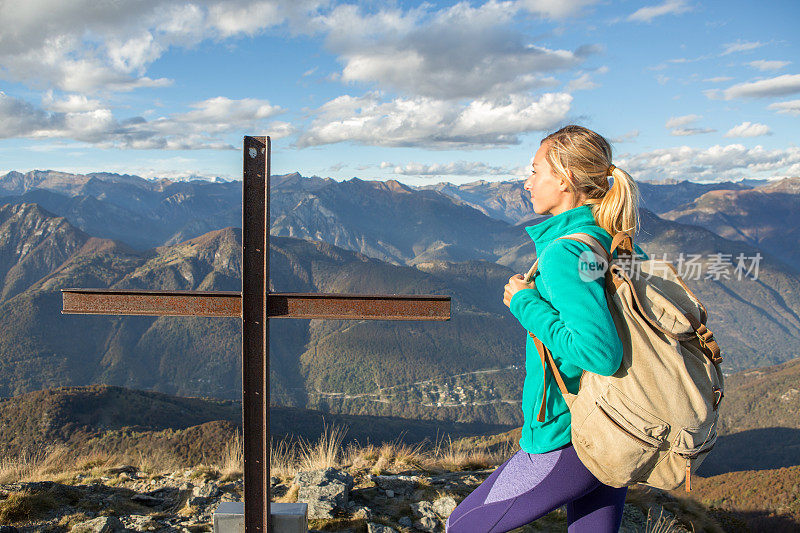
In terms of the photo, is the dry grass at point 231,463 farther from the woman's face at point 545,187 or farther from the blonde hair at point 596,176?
the blonde hair at point 596,176

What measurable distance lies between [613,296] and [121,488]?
6.04 metres

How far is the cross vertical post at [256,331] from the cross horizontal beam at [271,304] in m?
0.10

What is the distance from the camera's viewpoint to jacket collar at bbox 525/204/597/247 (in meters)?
2.36

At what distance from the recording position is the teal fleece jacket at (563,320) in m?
2.02

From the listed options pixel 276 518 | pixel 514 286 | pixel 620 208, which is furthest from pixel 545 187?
pixel 276 518

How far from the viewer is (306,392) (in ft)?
547

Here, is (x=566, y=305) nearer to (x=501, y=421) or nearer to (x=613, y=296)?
(x=613, y=296)

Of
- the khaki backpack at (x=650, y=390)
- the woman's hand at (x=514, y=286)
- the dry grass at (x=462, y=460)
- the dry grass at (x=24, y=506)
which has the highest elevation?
the woman's hand at (x=514, y=286)

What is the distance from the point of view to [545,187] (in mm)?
2518

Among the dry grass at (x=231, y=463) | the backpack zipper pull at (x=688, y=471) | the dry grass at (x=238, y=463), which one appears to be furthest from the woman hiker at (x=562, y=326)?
the dry grass at (x=231, y=463)

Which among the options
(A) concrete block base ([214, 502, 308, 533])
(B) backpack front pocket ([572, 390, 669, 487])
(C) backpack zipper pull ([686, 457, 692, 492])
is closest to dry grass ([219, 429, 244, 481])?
(A) concrete block base ([214, 502, 308, 533])

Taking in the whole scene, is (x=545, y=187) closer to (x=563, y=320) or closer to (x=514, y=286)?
(x=514, y=286)

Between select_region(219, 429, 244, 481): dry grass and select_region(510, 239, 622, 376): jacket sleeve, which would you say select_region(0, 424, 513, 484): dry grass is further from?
select_region(510, 239, 622, 376): jacket sleeve

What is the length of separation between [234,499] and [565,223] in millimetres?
4706
